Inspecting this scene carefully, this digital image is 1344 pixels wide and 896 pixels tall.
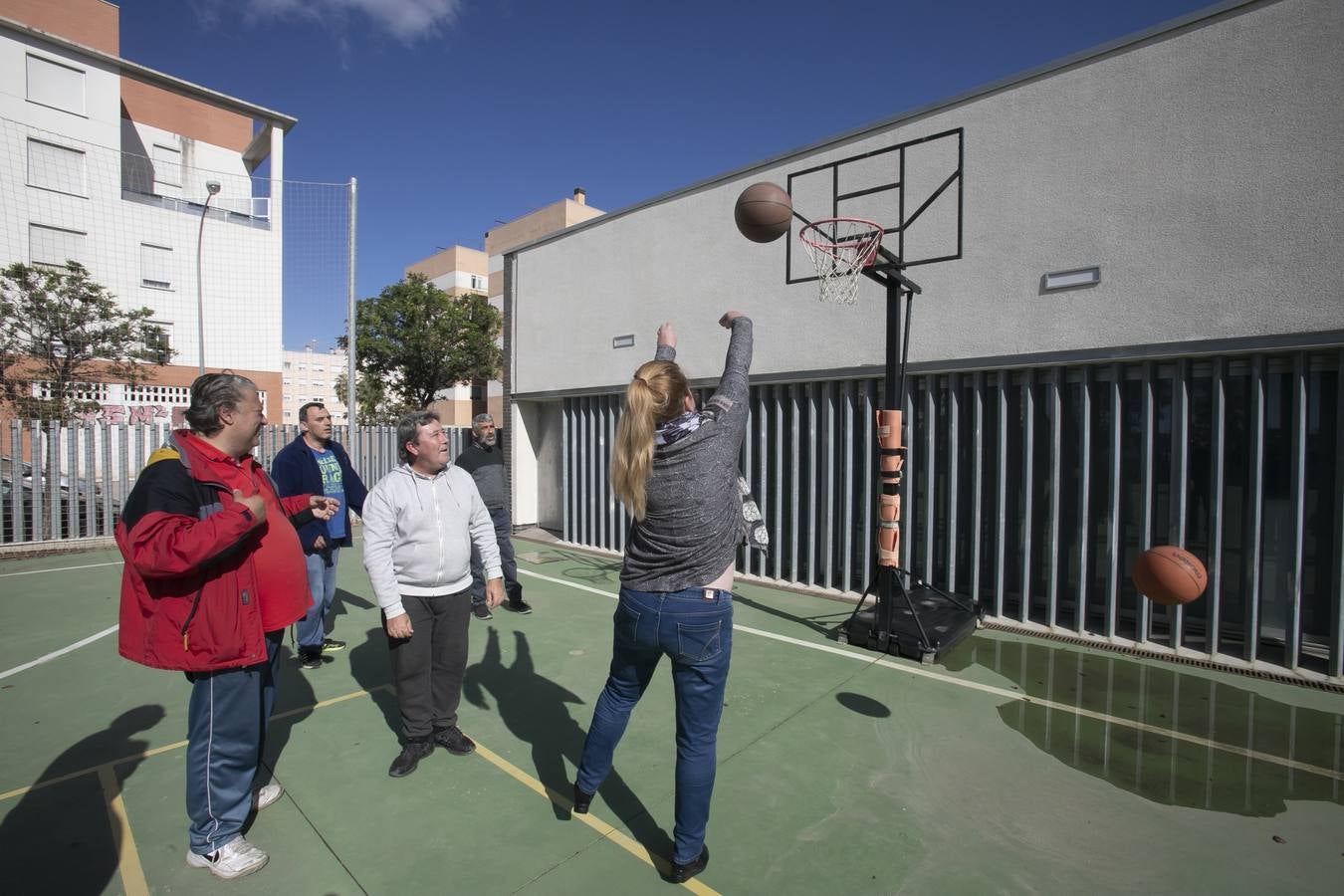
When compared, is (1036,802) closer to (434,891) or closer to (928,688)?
(928,688)

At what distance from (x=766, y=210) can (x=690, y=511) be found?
3.35m

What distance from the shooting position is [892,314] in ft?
17.2

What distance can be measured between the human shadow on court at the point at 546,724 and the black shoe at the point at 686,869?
0.59 ft

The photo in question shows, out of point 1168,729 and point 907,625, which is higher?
point 907,625

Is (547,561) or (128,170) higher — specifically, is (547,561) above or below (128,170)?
below

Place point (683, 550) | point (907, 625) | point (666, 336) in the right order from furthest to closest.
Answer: point (907, 625) < point (666, 336) < point (683, 550)

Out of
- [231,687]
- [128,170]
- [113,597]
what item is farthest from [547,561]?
[128,170]

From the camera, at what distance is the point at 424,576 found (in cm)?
337

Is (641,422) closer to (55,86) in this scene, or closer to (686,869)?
(686,869)

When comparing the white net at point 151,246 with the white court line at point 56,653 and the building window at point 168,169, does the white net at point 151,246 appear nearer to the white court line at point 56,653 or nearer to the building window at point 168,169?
the building window at point 168,169

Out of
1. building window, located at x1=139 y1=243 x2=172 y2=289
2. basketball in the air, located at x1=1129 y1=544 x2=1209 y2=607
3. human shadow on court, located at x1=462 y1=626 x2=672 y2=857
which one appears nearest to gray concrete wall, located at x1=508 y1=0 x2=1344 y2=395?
basketball in the air, located at x1=1129 y1=544 x2=1209 y2=607

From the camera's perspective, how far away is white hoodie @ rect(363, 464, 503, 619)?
10.7 ft

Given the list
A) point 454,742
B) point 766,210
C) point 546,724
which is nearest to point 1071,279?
point 766,210

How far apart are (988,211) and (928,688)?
434 cm
